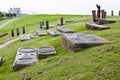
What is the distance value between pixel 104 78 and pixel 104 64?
3.51 ft

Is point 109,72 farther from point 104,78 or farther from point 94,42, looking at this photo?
point 94,42

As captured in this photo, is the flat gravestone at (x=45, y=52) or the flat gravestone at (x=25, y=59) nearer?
the flat gravestone at (x=25, y=59)

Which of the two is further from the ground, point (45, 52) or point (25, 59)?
point (45, 52)

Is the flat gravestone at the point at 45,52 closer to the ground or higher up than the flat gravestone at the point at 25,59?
higher up

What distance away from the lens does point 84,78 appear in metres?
7.49

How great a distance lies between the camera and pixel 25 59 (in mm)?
11422

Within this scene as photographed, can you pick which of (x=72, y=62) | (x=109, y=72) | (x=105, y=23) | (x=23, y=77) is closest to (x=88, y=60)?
(x=72, y=62)

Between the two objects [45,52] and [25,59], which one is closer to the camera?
[25,59]

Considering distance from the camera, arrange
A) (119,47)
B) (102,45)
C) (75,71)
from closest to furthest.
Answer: (75,71), (119,47), (102,45)

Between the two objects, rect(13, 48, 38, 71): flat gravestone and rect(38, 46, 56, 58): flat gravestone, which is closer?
rect(13, 48, 38, 71): flat gravestone

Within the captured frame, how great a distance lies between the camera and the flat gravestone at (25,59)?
10766 mm

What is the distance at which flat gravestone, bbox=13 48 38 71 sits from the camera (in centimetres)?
1077

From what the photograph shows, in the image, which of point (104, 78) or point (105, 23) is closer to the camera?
point (104, 78)

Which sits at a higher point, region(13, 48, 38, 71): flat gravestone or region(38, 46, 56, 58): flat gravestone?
region(38, 46, 56, 58): flat gravestone
